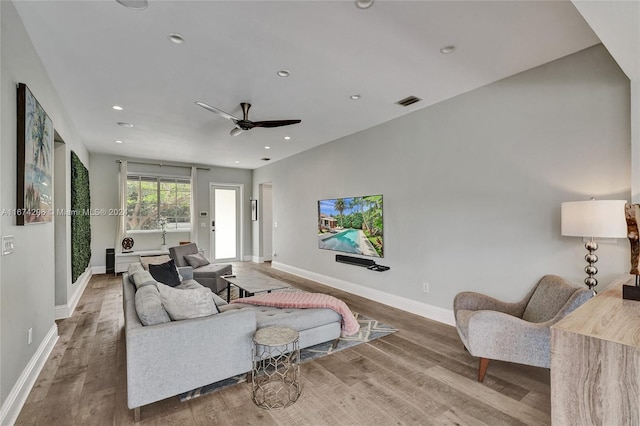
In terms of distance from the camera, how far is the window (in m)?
7.33

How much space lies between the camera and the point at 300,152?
6531mm

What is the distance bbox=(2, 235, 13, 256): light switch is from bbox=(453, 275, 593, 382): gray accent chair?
337 centimetres

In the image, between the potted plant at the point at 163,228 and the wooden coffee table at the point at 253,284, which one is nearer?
the wooden coffee table at the point at 253,284

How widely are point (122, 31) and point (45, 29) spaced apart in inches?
23.2

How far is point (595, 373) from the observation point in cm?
113

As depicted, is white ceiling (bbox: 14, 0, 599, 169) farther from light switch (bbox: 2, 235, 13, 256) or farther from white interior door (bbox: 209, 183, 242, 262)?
white interior door (bbox: 209, 183, 242, 262)

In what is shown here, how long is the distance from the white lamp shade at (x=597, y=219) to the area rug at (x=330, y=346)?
207 centimetres

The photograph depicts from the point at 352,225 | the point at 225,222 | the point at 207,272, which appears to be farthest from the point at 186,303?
the point at 225,222

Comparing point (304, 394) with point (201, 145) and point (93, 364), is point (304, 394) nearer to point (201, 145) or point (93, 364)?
point (93, 364)

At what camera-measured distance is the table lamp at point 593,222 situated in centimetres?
216

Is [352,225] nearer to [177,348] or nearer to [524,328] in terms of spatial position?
[524,328]

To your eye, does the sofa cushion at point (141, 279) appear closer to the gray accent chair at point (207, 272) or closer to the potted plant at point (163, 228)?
the gray accent chair at point (207, 272)

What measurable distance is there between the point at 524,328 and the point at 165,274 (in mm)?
3950

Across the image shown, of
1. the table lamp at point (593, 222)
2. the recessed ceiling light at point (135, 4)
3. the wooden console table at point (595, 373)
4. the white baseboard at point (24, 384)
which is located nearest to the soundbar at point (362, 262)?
the table lamp at point (593, 222)
